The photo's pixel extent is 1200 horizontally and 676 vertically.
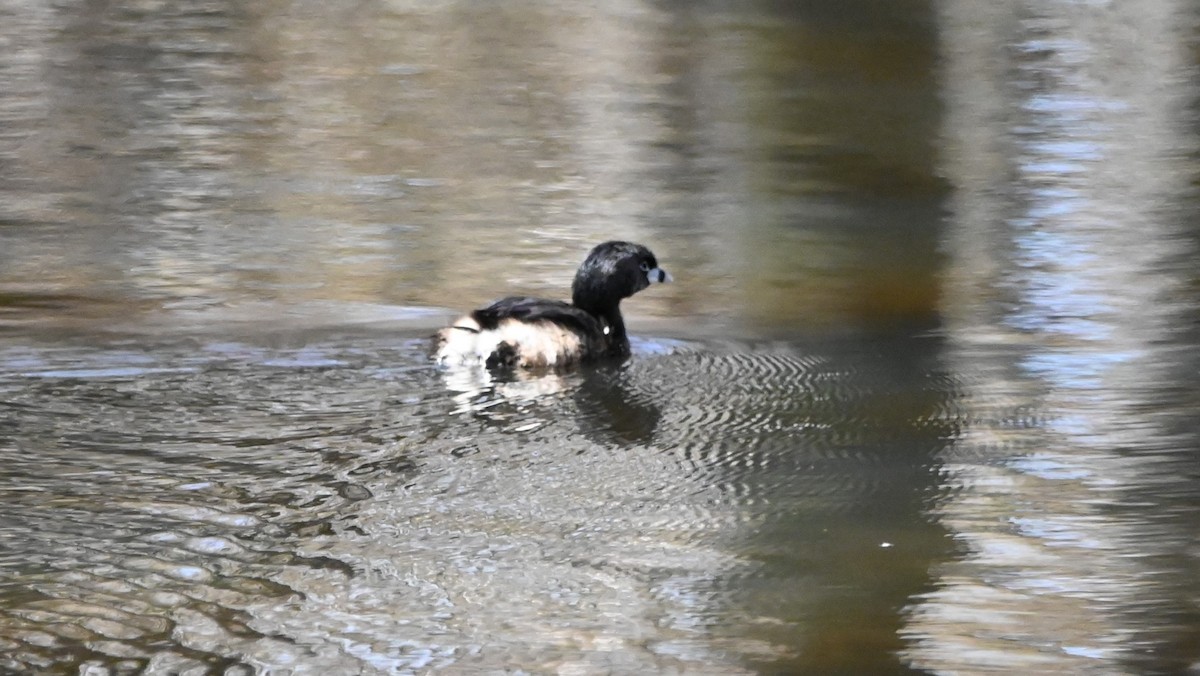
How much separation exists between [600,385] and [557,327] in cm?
38

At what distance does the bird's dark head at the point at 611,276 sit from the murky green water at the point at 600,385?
0.33 metres

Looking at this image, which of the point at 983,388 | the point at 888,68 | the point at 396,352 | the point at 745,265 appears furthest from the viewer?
the point at 888,68

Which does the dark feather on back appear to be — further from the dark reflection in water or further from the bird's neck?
the dark reflection in water

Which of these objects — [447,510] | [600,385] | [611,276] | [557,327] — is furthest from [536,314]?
[447,510]

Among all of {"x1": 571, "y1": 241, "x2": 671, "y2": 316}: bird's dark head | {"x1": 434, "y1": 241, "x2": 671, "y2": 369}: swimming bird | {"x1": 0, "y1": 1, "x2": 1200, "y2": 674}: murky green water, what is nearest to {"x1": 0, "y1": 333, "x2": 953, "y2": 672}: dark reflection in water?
{"x1": 0, "y1": 1, "x2": 1200, "y2": 674}: murky green water

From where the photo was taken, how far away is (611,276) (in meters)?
8.48

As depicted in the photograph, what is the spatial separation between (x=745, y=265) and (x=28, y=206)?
4.94 meters

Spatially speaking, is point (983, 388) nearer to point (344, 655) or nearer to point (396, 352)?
point (396, 352)

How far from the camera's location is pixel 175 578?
4934mm

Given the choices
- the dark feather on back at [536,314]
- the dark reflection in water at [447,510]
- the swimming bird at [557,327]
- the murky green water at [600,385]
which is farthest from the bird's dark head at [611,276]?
the dark reflection in water at [447,510]

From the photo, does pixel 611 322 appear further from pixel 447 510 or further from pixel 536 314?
pixel 447 510

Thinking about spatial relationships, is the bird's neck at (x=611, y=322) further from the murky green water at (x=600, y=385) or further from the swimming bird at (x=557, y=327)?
the murky green water at (x=600, y=385)

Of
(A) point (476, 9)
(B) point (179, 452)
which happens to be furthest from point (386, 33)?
(B) point (179, 452)

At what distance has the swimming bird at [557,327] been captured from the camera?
7.77 m
